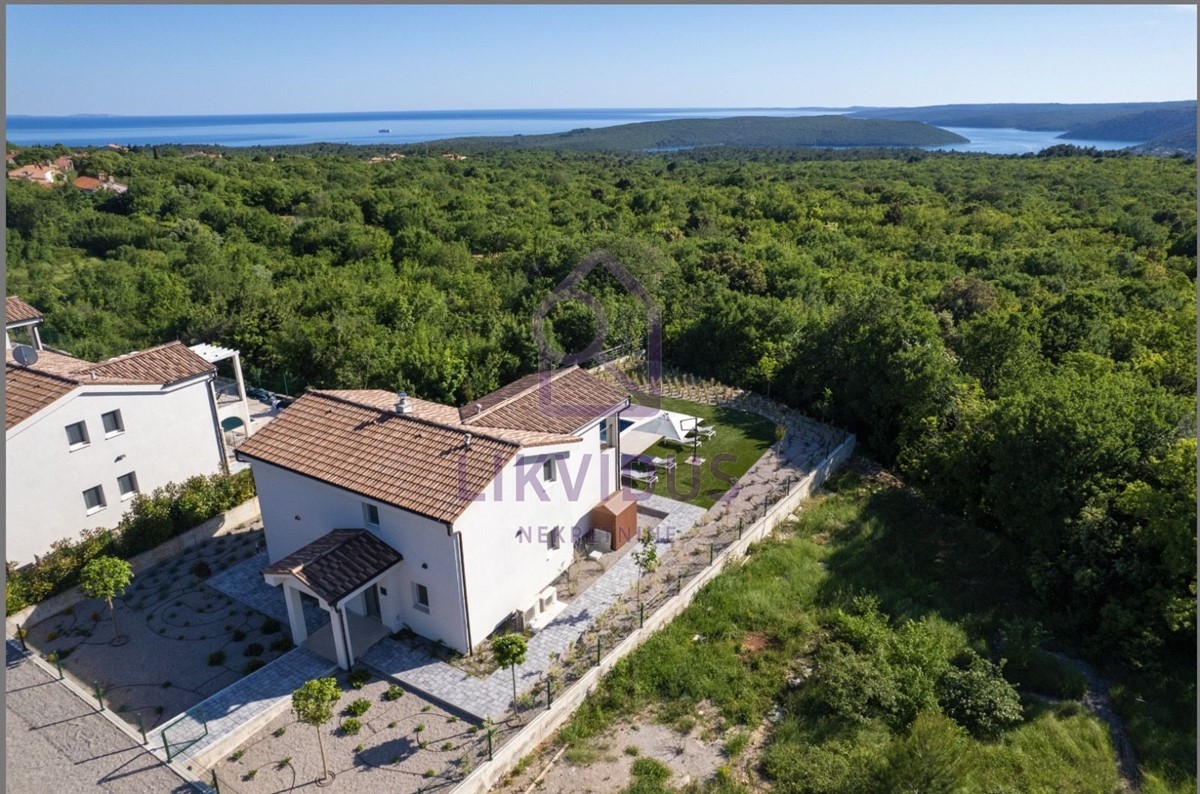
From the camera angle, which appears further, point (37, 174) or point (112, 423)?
point (37, 174)

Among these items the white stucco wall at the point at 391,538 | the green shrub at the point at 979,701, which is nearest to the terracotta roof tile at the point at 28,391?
the white stucco wall at the point at 391,538

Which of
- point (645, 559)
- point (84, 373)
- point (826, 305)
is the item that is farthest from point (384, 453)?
point (826, 305)

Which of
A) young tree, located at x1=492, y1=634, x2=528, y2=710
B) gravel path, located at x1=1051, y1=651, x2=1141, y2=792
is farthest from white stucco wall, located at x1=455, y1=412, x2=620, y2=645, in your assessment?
gravel path, located at x1=1051, y1=651, x2=1141, y2=792

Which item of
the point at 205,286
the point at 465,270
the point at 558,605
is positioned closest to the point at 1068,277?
the point at 465,270

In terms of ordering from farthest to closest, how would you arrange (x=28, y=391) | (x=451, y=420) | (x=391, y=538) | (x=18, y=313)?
(x=18, y=313), (x=451, y=420), (x=28, y=391), (x=391, y=538)

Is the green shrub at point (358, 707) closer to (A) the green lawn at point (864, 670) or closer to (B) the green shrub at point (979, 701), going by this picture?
(A) the green lawn at point (864, 670)

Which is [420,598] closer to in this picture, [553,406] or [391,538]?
[391,538]

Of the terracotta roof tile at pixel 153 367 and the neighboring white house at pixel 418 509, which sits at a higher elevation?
the terracotta roof tile at pixel 153 367

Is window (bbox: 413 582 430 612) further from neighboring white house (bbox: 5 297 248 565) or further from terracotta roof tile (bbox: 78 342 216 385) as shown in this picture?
terracotta roof tile (bbox: 78 342 216 385)
